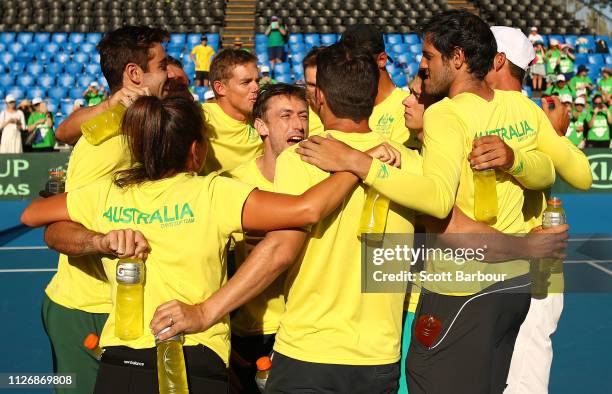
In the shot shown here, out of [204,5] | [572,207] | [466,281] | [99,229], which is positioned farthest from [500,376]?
[204,5]

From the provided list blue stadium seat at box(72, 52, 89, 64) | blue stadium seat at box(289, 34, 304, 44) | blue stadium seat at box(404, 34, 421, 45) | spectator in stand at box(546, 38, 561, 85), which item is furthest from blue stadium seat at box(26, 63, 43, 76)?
spectator in stand at box(546, 38, 561, 85)

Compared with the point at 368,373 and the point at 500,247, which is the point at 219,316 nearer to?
the point at 368,373

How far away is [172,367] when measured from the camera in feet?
10.1

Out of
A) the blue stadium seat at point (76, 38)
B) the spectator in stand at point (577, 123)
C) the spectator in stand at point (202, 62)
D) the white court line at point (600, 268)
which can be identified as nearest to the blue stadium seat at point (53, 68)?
the blue stadium seat at point (76, 38)

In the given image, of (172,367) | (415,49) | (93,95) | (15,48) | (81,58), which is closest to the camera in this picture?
(172,367)

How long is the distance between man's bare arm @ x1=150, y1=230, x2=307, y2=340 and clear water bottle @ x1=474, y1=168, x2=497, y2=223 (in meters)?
0.83

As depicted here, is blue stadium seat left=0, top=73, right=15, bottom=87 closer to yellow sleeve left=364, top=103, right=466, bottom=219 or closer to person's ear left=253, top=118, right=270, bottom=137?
person's ear left=253, top=118, right=270, bottom=137

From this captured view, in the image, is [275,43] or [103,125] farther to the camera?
[275,43]

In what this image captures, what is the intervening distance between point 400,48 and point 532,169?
72.8ft

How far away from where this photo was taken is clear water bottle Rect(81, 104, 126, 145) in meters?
3.90

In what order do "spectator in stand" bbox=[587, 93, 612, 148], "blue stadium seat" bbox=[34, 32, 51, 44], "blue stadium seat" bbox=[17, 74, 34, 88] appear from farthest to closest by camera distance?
"blue stadium seat" bbox=[34, 32, 51, 44] < "blue stadium seat" bbox=[17, 74, 34, 88] < "spectator in stand" bbox=[587, 93, 612, 148]

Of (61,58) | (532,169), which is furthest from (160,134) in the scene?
(61,58)

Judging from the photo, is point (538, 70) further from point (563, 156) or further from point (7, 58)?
point (563, 156)

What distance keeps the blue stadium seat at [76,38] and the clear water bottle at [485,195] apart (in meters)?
23.8
